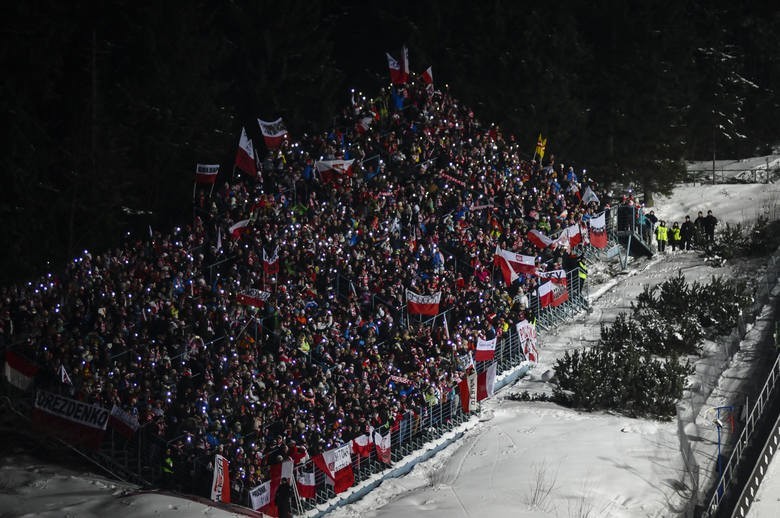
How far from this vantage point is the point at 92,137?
38.7 metres

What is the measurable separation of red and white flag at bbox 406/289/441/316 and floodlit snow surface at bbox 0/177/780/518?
3372 millimetres

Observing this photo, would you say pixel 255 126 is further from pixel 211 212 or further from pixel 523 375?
pixel 523 375

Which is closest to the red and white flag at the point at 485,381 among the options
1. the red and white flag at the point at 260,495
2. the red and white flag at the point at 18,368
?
the red and white flag at the point at 260,495

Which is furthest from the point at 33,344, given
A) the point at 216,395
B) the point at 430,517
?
the point at 430,517

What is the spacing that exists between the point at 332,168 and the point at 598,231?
394 inches

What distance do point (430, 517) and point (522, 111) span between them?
24.0m

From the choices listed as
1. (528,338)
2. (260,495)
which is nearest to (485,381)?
(528,338)

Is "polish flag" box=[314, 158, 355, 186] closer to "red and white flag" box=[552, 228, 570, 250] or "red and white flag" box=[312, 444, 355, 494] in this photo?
"red and white flag" box=[552, 228, 570, 250]

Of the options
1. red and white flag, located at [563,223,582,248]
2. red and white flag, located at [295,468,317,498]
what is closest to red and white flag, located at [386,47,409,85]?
red and white flag, located at [563,223,582,248]

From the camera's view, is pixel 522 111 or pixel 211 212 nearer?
pixel 211 212

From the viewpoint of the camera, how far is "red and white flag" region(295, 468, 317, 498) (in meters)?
29.7

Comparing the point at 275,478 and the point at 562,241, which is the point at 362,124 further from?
the point at 275,478

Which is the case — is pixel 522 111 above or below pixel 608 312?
above

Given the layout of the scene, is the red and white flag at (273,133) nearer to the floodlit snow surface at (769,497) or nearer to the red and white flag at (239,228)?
the red and white flag at (239,228)
